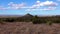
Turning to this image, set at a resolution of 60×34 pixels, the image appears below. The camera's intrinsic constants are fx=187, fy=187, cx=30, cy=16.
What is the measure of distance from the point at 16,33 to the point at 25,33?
1.10 m

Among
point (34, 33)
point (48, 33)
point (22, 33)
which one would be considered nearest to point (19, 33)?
point (22, 33)

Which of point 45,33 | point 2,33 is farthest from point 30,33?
point 2,33

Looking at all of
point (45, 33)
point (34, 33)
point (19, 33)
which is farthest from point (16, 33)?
point (45, 33)

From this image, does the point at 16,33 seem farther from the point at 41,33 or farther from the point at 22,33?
the point at 41,33

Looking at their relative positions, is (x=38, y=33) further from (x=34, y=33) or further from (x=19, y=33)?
(x=19, y=33)

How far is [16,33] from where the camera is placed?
2209 cm

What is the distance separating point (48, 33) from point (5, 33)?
5.14m

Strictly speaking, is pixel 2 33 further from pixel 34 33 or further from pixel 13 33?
pixel 34 33

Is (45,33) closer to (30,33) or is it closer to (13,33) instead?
(30,33)

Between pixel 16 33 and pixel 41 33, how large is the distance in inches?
117

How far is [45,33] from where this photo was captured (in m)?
22.5

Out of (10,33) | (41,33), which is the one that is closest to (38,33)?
(41,33)

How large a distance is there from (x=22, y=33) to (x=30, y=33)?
979 millimetres

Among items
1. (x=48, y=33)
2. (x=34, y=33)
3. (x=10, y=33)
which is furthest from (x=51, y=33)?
(x=10, y=33)
